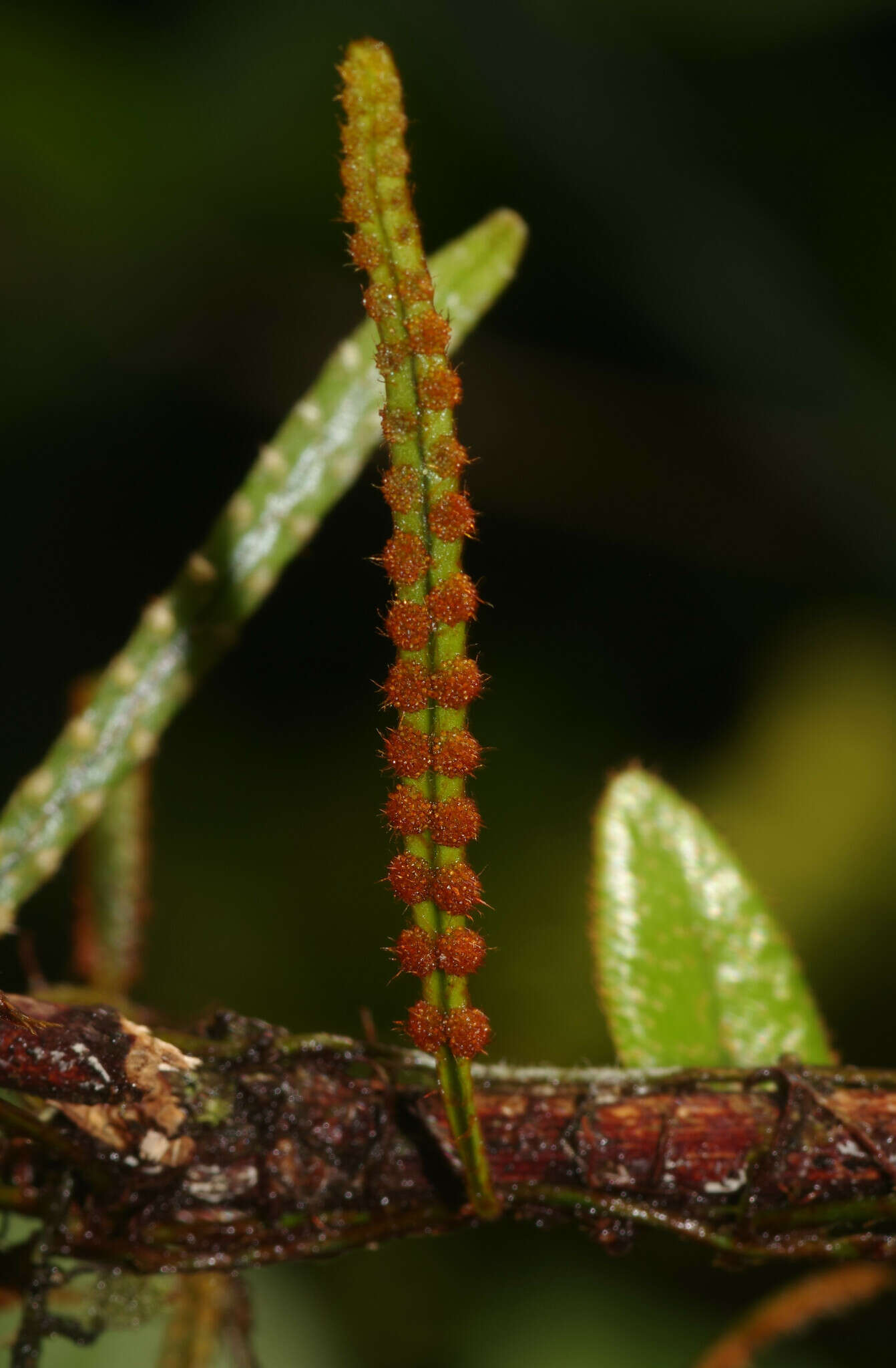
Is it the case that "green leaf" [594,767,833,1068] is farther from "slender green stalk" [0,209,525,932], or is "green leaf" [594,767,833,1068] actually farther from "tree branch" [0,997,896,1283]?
"slender green stalk" [0,209,525,932]

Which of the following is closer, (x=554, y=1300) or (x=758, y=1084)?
(x=758, y=1084)

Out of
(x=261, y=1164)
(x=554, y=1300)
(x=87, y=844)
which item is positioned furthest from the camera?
(x=554, y=1300)

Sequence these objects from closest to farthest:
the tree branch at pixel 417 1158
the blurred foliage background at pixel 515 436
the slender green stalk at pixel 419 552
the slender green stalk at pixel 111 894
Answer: the slender green stalk at pixel 419 552 < the tree branch at pixel 417 1158 < the slender green stalk at pixel 111 894 < the blurred foliage background at pixel 515 436

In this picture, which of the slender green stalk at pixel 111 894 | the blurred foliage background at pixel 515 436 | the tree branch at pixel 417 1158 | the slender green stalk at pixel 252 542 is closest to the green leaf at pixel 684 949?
the tree branch at pixel 417 1158

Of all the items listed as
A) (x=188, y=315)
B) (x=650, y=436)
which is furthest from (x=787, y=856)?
(x=188, y=315)

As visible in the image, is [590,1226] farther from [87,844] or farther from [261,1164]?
[87,844]

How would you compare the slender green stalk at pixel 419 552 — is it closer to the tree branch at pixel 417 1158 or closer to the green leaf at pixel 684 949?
the tree branch at pixel 417 1158

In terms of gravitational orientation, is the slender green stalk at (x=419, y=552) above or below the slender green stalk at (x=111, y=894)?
above
